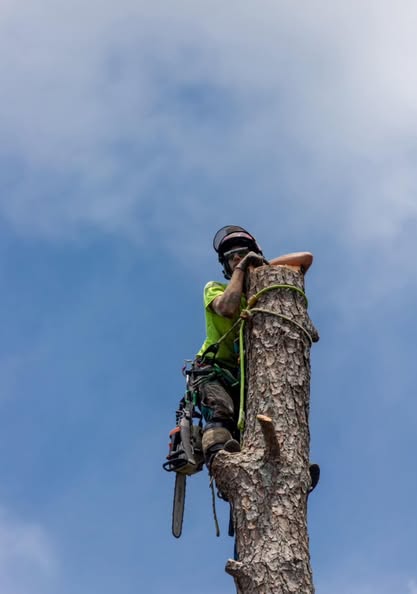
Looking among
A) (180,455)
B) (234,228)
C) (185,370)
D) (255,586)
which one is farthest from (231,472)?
(234,228)

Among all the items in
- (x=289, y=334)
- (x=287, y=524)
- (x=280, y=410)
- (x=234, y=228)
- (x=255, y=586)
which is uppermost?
(x=234, y=228)

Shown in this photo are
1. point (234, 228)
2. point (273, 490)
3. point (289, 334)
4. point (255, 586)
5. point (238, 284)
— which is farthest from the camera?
point (234, 228)

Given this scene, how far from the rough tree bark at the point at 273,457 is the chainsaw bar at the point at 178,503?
53.6 inches

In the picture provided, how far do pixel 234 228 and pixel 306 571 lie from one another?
3.17 metres

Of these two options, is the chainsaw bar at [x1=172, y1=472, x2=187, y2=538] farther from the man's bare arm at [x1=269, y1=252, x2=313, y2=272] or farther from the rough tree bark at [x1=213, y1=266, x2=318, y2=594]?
the man's bare arm at [x1=269, y1=252, x2=313, y2=272]

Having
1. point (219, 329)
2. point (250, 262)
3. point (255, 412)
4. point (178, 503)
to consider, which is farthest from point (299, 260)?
point (178, 503)

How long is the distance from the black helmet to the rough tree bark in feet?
3.23

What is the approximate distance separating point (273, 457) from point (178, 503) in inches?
70.7

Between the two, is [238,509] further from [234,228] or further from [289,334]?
[234,228]

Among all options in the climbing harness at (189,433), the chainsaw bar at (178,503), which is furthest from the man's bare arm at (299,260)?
the chainsaw bar at (178,503)

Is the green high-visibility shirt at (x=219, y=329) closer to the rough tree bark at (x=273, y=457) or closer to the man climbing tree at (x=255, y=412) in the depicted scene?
the man climbing tree at (x=255, y=412)

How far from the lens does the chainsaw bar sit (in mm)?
6496

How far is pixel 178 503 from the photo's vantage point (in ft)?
21.5

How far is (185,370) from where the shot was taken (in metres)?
6.76
